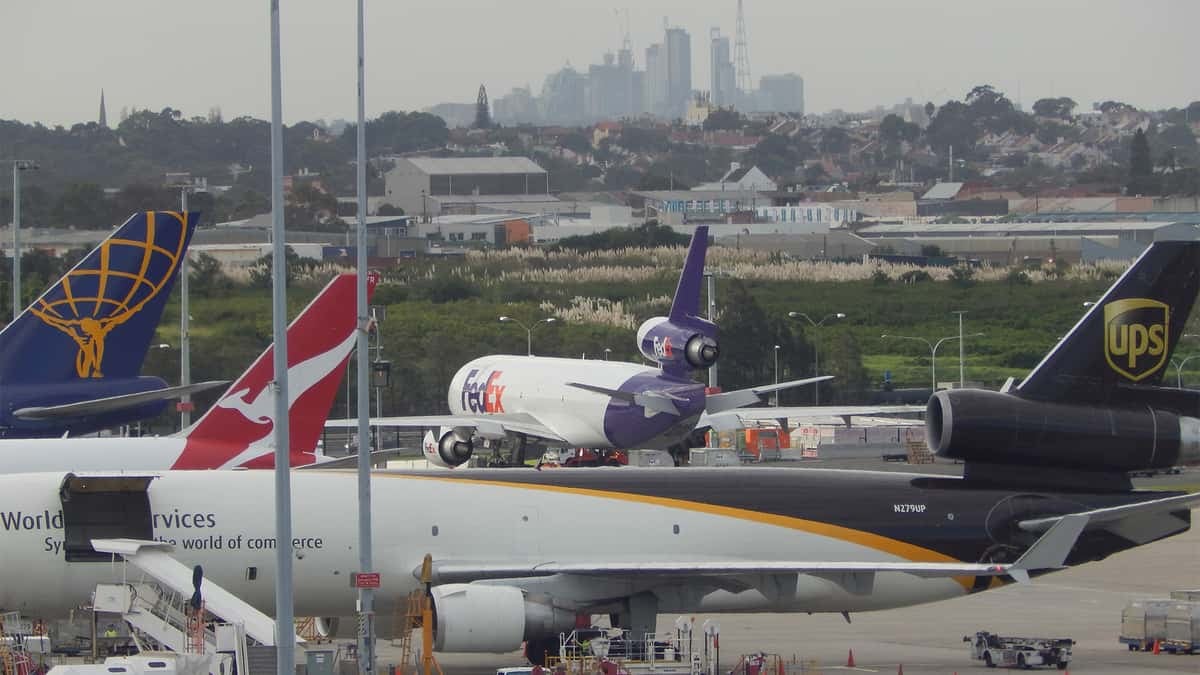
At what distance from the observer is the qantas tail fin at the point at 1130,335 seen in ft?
124

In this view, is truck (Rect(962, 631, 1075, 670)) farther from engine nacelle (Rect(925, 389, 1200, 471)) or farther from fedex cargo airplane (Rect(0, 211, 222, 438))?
fedex cargo airplane (Rect(0, 211, 222, 438))

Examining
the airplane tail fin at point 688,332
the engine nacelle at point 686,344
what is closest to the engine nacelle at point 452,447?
the airplane tail fin at point 688,332

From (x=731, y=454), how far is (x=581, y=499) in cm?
5040

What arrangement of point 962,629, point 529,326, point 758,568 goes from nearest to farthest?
point 758,568 → point 962,629 → point 529,326

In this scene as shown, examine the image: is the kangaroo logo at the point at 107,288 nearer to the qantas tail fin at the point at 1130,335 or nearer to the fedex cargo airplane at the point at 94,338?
the fedex cargo airplane at the point at 94,338

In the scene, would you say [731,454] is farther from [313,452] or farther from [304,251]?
[304,251]

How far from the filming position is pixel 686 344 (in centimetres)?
7600

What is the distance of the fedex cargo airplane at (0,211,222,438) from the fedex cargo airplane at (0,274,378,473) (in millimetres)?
3632

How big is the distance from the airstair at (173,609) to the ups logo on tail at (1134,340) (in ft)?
54.9

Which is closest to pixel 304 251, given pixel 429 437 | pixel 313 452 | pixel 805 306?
pixel 805 306

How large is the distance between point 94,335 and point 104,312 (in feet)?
1.88

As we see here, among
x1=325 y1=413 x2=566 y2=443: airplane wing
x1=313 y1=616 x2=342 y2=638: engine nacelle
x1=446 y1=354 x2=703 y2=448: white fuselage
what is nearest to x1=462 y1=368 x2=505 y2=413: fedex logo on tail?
x1=446 y1=354 x2=703 y2=448: white fuselage

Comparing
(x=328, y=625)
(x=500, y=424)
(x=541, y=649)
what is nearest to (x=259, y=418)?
(x=328, y=625)

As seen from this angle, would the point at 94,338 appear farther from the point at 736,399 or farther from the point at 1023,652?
the point at 736,399
